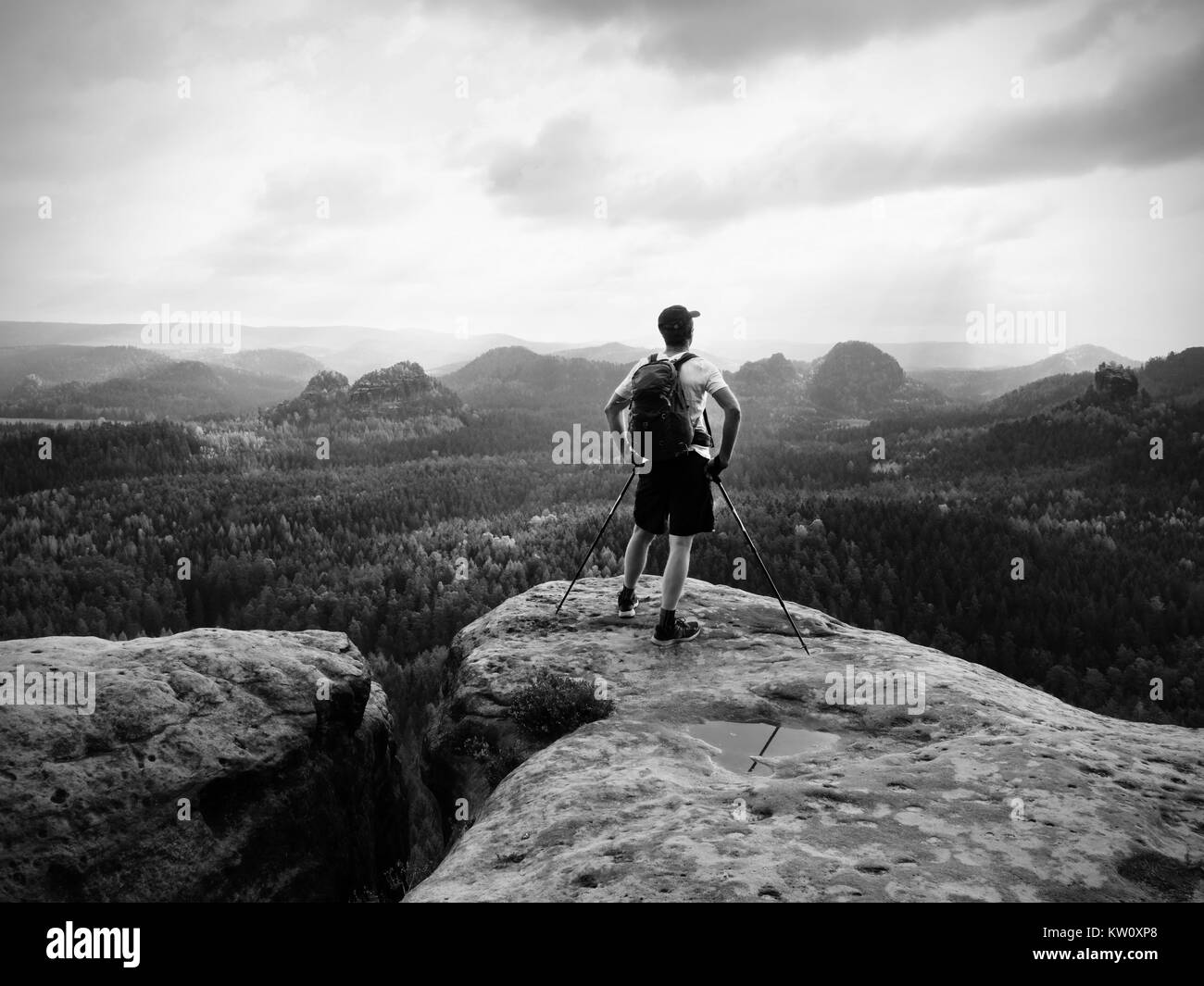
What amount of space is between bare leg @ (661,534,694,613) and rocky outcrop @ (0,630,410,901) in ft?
13.7

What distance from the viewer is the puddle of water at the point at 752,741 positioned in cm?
612

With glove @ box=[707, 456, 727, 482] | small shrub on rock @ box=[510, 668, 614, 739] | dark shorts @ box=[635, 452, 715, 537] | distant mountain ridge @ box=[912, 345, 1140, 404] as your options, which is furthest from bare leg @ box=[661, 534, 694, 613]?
distant mountain ridge @ box=[912, 345, 1140, 404]

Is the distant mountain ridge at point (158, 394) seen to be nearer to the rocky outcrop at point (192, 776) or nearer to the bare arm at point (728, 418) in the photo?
the rocky outcrop at point (192, 776)

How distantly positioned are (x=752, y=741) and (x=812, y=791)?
1500 mm

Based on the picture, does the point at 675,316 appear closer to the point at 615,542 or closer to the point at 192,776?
the point at 192,776

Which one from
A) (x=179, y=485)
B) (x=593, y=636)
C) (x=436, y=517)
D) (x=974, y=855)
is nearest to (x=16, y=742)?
(x=593, y=636)

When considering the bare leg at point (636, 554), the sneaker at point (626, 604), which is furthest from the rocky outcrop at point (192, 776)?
the bare leg at point (636, 554)

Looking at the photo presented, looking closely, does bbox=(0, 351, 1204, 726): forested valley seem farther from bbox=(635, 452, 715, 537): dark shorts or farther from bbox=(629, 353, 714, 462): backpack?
bbox=(629, 353, 714, 462): backpack

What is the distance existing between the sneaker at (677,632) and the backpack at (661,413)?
242 centimetres

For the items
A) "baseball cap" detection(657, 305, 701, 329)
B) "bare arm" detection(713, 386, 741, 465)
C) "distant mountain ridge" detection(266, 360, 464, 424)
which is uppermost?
"distant mountain ridge" detection(266, 360, 464, 424)

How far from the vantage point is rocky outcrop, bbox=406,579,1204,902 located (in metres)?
3.84
